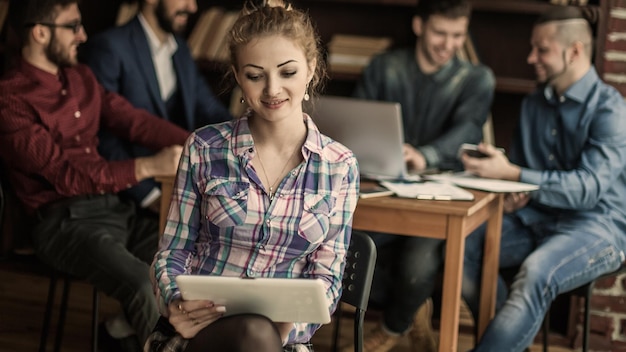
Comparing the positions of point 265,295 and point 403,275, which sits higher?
point 265,295

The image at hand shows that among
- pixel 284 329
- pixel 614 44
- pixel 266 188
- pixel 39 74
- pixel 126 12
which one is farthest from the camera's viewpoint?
pixel 126 12

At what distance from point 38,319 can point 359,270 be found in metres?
1.90

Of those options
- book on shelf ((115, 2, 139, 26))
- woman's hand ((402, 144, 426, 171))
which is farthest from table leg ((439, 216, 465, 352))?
book on shelf ((115, 2, 139, 26))

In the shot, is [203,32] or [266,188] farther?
[203,32]

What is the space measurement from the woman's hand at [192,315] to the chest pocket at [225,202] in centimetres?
23

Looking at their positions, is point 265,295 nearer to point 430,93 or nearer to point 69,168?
point 69,168

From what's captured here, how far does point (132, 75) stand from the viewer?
3482mm

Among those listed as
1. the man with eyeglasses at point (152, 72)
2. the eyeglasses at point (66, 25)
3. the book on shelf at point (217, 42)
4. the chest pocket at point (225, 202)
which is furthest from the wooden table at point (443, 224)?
the book on shelf at point (217, 42)

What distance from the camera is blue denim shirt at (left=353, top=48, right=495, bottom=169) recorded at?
145 inches

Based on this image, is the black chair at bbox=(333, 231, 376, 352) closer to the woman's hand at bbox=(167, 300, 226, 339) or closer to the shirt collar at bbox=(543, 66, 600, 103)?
the woman's hand at bbox=(167, 300, 226, 339)

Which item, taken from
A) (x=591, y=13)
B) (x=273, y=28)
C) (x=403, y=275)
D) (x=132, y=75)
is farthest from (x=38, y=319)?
(x=591, y=13)

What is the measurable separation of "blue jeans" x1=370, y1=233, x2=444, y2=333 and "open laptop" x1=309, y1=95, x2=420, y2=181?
0.29 metres

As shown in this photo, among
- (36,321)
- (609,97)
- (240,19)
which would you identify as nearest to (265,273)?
(240,19)

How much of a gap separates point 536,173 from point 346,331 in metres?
1.17
